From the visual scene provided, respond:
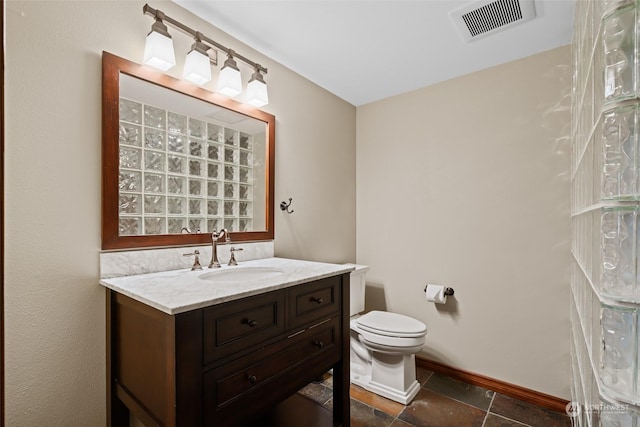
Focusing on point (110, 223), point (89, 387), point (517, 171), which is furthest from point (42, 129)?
point (517, 171)

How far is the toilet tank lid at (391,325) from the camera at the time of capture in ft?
6.33

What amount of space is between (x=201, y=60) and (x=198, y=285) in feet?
3.69

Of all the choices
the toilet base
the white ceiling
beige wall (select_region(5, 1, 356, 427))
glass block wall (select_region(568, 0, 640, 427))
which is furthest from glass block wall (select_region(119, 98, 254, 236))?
glass block wall (select_region(568, 0, 640, 427))

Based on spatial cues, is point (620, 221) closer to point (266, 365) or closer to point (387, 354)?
point (266, 365)

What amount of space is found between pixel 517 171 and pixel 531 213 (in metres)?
0.30

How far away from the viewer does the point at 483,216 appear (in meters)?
2.19

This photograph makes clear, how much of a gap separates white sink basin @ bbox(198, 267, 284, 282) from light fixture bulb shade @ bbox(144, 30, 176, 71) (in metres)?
1.01

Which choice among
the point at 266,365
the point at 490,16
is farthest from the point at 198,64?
the point at 490,16

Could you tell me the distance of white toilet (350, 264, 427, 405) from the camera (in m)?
1.92

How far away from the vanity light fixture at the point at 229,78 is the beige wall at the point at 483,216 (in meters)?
1.44

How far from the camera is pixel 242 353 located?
1.08m

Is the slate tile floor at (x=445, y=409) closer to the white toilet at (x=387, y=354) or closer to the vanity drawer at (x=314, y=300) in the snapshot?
the white toilet at (x=387, y=354)

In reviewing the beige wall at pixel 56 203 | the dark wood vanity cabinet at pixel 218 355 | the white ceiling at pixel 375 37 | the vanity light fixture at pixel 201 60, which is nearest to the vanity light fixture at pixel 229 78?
the vanity light fixture at pixel 201 60

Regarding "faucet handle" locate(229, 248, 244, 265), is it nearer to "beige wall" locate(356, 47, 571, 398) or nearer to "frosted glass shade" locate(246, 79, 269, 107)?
"frosted glass shade" locate(246, 79, 269, 107)
